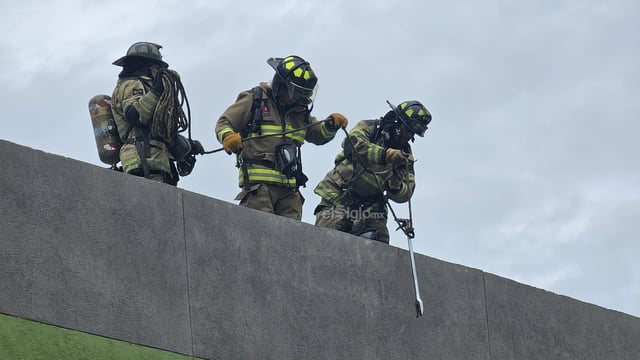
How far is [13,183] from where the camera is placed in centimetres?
830

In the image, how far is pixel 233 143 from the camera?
1055 centimetres

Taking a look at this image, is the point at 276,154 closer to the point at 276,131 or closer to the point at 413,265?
the point at 276,131

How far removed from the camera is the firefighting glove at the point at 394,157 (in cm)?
1175

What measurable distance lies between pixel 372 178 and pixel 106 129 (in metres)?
2.52

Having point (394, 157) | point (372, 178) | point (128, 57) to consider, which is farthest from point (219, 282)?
Answer: point (372, 178)

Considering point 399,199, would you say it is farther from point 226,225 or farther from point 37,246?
point 37,246

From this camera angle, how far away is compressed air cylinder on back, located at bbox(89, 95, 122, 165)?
10.6 metres

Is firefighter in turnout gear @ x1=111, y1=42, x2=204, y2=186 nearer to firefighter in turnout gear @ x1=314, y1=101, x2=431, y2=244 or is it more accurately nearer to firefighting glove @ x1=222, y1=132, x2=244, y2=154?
firefighting glove @ x1=222, y1=132, x2=244, y2=154

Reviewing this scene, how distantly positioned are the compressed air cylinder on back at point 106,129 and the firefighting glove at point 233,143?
0.79m

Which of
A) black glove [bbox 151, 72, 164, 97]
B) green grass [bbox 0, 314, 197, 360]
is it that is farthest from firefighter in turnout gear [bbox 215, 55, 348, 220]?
green grass [bbox 0, 314, 197, 360]

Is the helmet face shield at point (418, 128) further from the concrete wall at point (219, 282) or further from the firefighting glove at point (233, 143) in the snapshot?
the firefighting glove at point (233, 143)

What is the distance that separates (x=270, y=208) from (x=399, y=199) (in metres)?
1.61

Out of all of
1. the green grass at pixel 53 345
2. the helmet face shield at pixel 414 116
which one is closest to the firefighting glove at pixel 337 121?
the helmet face shield at pixel 414 116

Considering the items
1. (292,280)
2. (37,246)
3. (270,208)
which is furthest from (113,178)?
(270,208)
